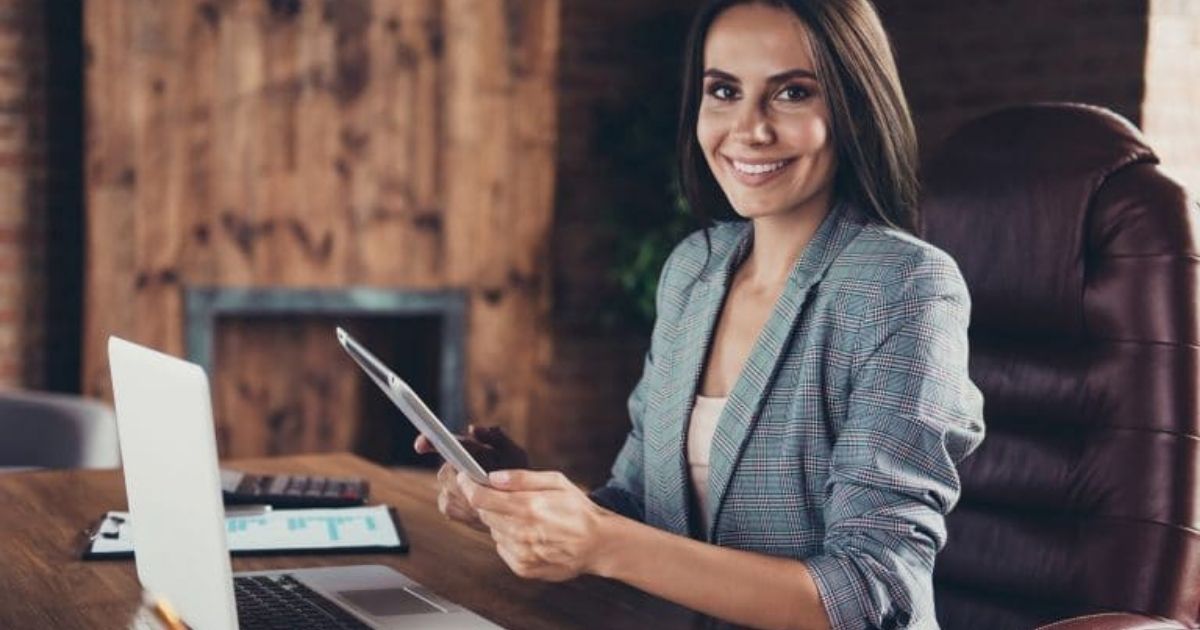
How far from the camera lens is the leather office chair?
5.44ft

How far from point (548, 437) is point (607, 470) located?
0.25 metres

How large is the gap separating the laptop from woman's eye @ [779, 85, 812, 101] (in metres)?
0.67

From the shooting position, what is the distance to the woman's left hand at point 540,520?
125 cm

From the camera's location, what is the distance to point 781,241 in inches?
67.7

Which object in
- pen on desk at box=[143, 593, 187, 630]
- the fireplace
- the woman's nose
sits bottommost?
the fireplace

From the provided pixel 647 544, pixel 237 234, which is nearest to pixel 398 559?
pixel 647 544

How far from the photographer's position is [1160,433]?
1661 mm

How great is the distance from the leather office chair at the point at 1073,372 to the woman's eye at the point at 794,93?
387mm

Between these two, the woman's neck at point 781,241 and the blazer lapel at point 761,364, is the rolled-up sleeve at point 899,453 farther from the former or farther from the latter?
the woman's neck at point 781,241

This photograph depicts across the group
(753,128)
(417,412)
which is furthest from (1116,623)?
(417,412)

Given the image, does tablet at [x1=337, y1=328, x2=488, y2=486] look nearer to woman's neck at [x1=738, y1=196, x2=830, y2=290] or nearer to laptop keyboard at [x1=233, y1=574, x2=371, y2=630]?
laptop keyboard at [x1=233, y1=574, x2=371, y2=630]

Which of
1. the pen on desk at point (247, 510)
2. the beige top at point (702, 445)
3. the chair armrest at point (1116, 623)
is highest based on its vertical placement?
the beige top at point (702, 445)

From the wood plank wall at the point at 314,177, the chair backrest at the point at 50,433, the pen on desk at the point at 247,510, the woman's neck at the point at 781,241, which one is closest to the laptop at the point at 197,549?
the pen on desk at the point at 247,510

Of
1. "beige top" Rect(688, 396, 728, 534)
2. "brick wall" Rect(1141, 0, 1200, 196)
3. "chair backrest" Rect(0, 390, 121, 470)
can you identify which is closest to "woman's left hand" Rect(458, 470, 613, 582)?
"beige top" Rect(688, 396, 728, 534)
